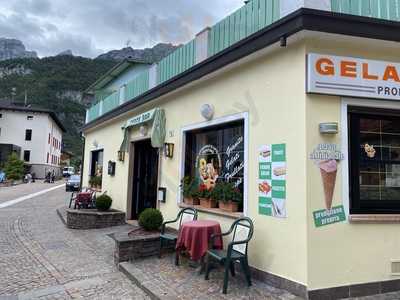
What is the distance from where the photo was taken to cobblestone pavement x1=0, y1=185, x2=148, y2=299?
4.75 m

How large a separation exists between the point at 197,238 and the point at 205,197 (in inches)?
57.0

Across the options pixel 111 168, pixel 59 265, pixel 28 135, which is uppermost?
pixel 28 135

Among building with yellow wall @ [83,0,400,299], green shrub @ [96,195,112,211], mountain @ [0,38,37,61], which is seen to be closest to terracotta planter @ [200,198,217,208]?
building with yellow wall @ [83,0,400,299]

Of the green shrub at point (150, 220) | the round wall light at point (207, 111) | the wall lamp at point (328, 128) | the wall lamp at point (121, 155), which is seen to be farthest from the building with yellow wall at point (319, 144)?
the wall lamp at point (121, 155)

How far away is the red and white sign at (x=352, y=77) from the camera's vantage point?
4.46 meters

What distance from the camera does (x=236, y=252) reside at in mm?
4789

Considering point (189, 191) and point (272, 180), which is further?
point (189, 191)

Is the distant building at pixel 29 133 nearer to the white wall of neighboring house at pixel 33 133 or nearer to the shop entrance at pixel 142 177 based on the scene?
the white wall of neighboring house at pixel 33 133

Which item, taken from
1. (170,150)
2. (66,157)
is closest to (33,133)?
(66,157)

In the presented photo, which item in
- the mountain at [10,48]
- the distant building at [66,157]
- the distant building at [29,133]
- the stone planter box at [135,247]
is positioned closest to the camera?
the stone planter box at [135,247]

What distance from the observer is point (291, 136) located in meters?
4.63

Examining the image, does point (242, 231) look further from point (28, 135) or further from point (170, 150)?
point (28, 135)

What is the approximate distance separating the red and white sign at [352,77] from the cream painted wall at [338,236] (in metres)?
0.11

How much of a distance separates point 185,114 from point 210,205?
7.18ft
